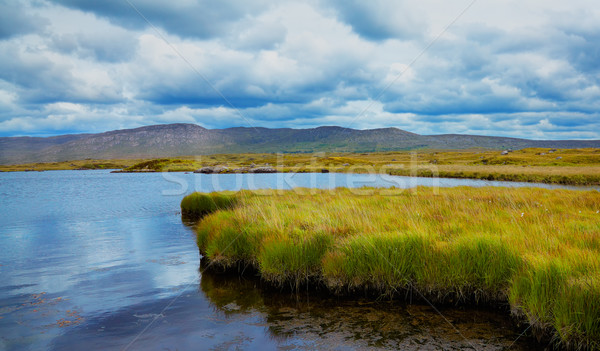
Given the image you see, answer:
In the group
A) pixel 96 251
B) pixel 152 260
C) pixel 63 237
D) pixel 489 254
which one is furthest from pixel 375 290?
pixel 63 237

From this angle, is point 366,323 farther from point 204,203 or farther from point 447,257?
point 204,203

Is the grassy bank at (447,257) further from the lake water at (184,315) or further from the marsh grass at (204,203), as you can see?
the marsh grass at (204,203)

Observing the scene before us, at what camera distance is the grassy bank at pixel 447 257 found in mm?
6504

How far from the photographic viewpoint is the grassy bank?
6.50m

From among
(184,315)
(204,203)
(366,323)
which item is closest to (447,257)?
(366,323)

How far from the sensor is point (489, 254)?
840cm

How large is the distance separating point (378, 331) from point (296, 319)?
75.3 inches

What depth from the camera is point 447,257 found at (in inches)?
341

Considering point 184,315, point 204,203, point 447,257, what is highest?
point 447,257

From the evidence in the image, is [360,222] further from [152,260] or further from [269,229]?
[152,260]

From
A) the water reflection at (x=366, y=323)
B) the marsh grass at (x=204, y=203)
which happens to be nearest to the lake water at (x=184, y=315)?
the water reflection at (x=366, y=323)

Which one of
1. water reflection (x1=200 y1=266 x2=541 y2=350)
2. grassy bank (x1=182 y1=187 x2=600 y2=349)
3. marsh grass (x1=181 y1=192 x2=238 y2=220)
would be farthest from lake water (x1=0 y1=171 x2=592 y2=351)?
marsh grass (x1=181 y1=192 x2=238 y2=220)

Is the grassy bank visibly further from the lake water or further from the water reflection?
the lake water

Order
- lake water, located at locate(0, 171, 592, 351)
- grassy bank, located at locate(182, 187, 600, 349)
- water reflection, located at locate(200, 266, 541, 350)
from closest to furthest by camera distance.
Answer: grassy bank, located at locate(182, 187, 600, 349) → water reflection, located at locate(200, 266, 541, 350) → lake water, located at locate(0, 171, 592, 351)
